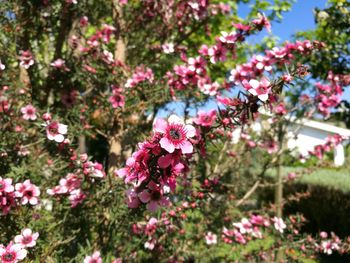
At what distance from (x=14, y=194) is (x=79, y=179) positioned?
666 millimetres

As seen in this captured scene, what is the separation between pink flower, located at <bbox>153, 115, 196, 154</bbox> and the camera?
1467 millimetres

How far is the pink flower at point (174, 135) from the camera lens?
4.81ft

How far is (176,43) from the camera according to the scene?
5664 mm

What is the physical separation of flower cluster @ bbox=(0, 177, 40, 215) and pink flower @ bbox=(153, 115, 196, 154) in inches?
60.4

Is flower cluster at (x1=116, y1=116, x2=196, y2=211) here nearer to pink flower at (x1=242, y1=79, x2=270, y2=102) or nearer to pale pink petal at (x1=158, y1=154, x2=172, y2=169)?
pale pink petal at (x1=158, y1=154, x2=172, y2=169)

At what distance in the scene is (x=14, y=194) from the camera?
2709 mm

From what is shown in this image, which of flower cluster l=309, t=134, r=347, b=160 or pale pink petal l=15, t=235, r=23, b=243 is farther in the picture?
flower cluster l=309, t=134, r=347, b=160

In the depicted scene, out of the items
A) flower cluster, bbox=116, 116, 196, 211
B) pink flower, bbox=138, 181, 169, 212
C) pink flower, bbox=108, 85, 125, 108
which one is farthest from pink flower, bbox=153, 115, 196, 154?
pink flower, bbox=108, 85, 125, 108

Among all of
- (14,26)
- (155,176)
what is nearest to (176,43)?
(14,26)

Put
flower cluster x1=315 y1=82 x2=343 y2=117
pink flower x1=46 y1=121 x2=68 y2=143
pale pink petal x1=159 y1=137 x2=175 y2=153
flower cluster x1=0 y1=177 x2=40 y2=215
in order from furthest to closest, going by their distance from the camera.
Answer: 1. flower cluster x1=315 y1=82 x2=343 y2=117
2. pink flower x1=46 y1=121 x2=68 y2=143
3. flower cluster x1=0 y1=177 x2=40 y2=215
4. pale pink petal x1=159 y1=137 x2=175 y2=153

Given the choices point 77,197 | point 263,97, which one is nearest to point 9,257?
Result: point 77,197

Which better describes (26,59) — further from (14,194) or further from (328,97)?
(328,97)

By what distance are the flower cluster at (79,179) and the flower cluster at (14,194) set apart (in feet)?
1.33

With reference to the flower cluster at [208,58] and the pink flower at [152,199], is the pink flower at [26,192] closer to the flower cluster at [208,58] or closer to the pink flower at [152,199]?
the pink flower at [152,199]
